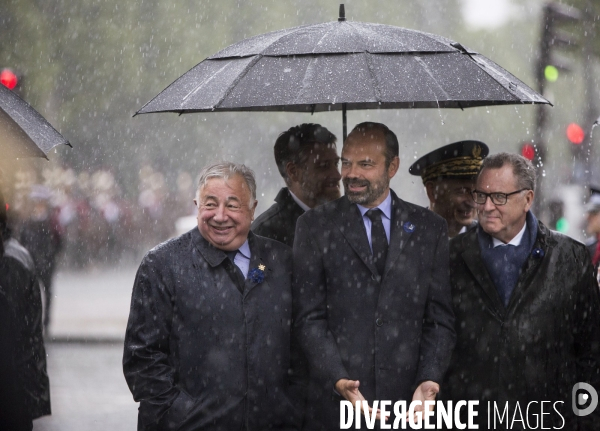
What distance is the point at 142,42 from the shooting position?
2895cm

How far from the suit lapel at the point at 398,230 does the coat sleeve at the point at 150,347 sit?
1099 millimetres

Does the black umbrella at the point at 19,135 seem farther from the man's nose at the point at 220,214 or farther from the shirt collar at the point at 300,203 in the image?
the shirt collar at the point at 300,203

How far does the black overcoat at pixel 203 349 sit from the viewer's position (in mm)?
4711

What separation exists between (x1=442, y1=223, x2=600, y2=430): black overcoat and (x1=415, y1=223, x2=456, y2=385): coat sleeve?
19cm

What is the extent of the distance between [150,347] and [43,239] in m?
10.8

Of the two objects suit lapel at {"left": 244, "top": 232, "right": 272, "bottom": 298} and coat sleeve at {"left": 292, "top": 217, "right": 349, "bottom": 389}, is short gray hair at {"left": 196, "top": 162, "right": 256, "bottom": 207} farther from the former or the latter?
coat sleeve at {"left": 292, "top": 217, "right": 349, "bottom": 389}

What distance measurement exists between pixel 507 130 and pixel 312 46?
3462 cm

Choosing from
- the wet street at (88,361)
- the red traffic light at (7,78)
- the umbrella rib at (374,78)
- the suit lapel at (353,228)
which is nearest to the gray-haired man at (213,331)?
the suit lapel at (353,228)

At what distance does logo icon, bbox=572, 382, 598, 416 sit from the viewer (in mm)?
5180

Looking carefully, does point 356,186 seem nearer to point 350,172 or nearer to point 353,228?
point 350,172

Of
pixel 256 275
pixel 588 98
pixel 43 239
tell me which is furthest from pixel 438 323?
pixel 588 98

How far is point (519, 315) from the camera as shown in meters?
5.09

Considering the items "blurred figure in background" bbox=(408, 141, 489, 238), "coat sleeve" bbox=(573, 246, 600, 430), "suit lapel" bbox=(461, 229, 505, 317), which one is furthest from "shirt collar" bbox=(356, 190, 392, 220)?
"blurred figure in background" bbox=(408, 141, 489, 238)

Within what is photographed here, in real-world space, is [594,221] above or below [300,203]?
above
